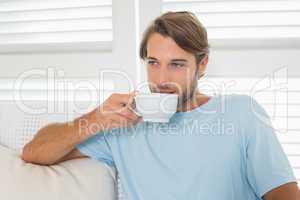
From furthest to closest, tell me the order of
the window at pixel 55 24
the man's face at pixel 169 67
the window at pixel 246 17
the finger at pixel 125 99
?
the window at pixel 55 24 < the window at pixel 246 17 < the man's face at pixel 169 67 < the finger at pixel 125 99

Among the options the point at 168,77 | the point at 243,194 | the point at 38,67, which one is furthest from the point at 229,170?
the point at 38,67

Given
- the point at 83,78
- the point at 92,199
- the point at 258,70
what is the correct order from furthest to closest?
the point at 83,78 → the point at 258,70 → the point at 92,199

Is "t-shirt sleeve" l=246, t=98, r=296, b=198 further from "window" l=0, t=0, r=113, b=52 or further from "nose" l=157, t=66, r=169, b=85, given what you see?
"window" l=0, t=0, r=113, b=52

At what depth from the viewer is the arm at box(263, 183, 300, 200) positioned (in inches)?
40.1

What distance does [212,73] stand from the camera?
1417 millimetres

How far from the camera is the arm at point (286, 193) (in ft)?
3.34

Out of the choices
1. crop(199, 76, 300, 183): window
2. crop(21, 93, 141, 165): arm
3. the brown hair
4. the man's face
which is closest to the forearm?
crop(21, 93, 141, 165): arm

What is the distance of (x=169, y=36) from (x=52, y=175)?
20.6 inches

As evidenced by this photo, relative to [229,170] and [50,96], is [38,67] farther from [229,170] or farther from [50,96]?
[229,170]

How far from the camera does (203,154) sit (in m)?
1.11

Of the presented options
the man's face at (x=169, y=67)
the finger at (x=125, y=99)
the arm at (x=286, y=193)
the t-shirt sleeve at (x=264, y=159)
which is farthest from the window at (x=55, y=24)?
the arm at (x=286, y=193)

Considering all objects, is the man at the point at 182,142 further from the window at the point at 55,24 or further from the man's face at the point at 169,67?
the window at the point at 55,24

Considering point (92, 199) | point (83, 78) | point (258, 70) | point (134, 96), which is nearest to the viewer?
point (134, 96)

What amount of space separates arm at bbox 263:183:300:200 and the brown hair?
1.44ft
